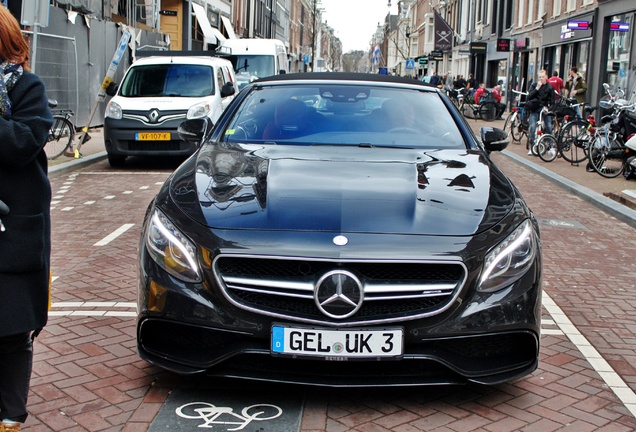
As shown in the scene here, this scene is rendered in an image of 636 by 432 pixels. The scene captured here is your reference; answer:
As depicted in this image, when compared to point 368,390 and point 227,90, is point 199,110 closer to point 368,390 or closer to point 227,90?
point 227,90

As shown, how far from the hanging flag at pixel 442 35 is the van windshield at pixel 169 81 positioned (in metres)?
40.6

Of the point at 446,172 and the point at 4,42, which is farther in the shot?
the point at 446,172

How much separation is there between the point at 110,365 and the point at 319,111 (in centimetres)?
207

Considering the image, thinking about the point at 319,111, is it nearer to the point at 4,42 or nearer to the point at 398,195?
the point at 398,195

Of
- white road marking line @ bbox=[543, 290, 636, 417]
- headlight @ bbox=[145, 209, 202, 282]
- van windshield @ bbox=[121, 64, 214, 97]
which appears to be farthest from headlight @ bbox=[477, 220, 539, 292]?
van windshield @ bbox=[121, 64, 214, 97]

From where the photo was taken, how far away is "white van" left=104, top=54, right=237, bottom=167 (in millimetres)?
13164

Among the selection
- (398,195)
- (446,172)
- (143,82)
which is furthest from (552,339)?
(143,82)

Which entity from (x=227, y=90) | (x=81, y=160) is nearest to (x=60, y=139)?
(x=81, y=160)

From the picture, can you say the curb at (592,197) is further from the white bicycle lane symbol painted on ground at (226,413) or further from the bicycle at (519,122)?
the white bicycle lane symbol painted on ground at (226,413)

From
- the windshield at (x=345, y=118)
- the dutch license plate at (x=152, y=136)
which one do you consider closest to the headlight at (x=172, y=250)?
the windshield at (x=345, y=118)

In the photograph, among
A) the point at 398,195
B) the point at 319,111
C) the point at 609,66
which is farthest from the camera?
the point at 609,66

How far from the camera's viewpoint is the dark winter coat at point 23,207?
278cm

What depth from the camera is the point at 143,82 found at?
14219 millimetres

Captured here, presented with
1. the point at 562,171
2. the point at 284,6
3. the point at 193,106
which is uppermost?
the point at 284,6
